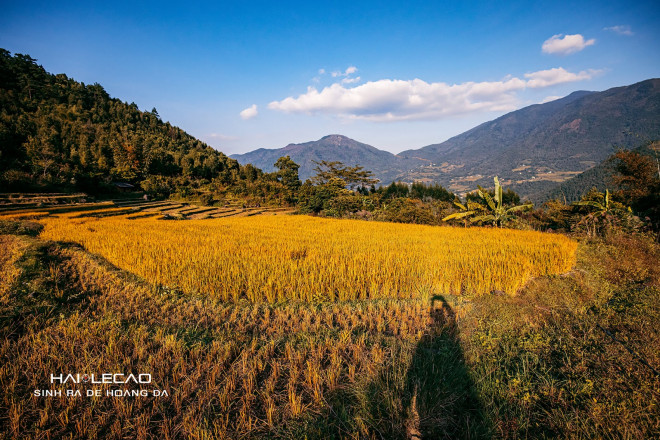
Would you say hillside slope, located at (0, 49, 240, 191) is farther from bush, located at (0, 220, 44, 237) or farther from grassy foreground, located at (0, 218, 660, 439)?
grassy foreground, located at (0, 218, 660, 439)

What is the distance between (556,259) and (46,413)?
803 centimetres

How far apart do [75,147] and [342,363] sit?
60.2 m

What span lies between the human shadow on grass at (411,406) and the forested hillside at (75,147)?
3364cm

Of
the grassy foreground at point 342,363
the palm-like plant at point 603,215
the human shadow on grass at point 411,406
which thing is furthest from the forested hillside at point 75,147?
the palm-like plant at point 603,215

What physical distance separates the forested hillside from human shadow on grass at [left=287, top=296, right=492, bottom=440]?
110 feet

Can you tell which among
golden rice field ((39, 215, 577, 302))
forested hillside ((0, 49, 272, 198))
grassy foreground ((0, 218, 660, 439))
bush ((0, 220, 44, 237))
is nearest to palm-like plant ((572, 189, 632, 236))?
golden rice field ((39, 215, 577, 302))

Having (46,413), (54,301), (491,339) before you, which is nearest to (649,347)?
(491,339)

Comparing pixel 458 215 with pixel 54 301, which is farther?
pixel 458 215

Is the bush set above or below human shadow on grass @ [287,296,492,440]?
above

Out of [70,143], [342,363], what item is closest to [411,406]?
[342,363]

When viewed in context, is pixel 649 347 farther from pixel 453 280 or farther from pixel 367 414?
pixel 367 414

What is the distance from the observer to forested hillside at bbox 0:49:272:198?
87.0ft

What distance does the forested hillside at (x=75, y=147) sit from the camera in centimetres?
2653

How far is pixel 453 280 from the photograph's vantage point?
4727 mm
